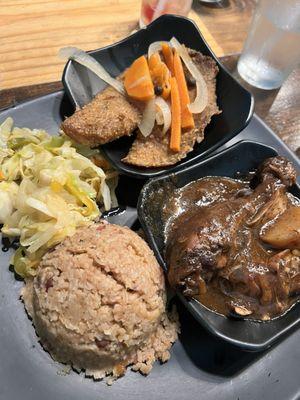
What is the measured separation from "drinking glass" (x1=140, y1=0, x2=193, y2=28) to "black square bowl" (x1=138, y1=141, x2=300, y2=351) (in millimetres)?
1539

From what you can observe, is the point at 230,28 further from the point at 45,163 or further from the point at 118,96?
the point at 45,163

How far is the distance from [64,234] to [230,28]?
8.84ft

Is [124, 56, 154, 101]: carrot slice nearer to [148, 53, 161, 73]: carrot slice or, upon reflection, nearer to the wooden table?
[148, 53, 161, 73]: carrot slice

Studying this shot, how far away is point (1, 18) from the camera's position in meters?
3.20

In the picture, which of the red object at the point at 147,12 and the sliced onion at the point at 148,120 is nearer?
the sliced onion at the point at 148,120

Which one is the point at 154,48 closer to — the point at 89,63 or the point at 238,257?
the point at 89,63

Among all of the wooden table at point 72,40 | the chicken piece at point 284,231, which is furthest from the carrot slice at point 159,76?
the chicken piece at point 284,231

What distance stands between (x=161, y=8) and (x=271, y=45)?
897 millimetres

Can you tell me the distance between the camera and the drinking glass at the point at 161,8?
10.6 feet

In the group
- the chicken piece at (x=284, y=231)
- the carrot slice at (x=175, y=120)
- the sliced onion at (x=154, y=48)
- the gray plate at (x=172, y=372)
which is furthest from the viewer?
the sliced onion at (x=154, y=48)

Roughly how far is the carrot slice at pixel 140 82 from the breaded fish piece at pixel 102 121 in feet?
0.22

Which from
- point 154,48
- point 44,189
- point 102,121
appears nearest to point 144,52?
point 154,48

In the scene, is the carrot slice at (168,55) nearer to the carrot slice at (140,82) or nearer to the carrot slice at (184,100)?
the carrot slice at (184,100)

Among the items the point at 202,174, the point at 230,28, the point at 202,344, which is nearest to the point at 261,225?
the point at 202,174
